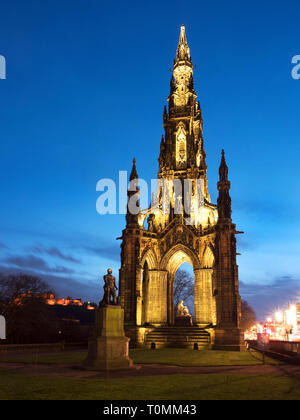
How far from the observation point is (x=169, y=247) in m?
44.3

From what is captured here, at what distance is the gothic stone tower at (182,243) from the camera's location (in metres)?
37.7

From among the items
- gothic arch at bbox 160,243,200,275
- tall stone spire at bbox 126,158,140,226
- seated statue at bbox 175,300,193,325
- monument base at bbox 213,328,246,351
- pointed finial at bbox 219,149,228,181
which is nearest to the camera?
monument base at bbox 213,328,246,351

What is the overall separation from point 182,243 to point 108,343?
28074mm

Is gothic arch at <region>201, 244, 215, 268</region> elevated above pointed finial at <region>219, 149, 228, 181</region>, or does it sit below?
below

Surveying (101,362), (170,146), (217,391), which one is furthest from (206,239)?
(217,391)

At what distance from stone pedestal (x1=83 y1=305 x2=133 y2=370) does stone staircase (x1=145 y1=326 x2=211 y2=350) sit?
22.8 meters

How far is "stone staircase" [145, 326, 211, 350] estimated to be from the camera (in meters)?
38.2

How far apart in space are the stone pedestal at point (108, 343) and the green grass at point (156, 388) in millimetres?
2854

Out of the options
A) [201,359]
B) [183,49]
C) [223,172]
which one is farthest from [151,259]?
[183,49]

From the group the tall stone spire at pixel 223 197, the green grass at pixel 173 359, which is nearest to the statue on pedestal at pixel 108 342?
the green grass at pixel 173 359

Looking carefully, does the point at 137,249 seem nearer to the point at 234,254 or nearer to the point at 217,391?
the point at 234,254

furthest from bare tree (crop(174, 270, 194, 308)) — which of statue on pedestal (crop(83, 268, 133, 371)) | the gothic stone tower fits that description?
statue on pedestal (crop(83, 268, 133, 371))

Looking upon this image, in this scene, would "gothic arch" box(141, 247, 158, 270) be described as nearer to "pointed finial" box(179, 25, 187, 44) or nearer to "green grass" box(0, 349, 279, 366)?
"green grass" box(0, 349, 279, 366)
